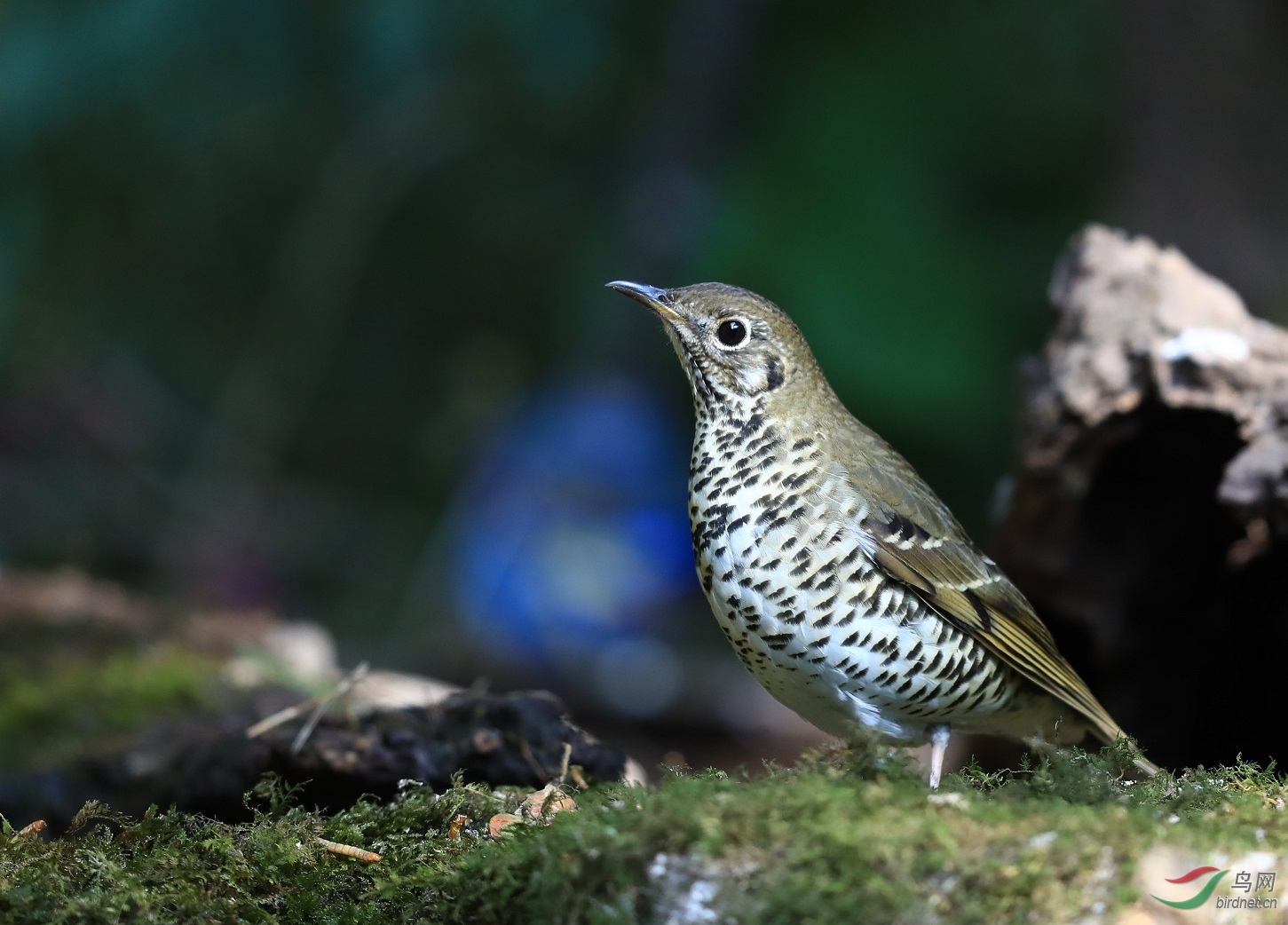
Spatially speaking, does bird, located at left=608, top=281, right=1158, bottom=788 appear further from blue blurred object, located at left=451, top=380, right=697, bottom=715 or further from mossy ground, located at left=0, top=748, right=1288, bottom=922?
blue blurred object, located at left=451, top=380, right=697, bottom=715

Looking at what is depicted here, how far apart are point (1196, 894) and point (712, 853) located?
2.87 feet

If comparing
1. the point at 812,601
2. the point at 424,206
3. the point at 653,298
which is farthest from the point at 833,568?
the point at 424,206

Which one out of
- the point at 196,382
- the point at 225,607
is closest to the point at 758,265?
the point at 225,607

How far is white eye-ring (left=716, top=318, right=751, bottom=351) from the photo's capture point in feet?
12.3

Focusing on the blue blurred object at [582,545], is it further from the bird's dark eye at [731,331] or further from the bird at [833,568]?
the bird's dark eye at [731,331]

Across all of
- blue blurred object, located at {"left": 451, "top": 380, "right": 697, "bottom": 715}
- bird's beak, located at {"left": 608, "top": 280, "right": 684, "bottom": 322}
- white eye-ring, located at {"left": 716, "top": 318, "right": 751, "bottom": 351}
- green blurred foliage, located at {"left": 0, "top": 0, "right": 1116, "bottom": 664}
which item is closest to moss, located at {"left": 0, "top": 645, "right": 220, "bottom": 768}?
bird's beak, located at {"left": 608, "top": 280, "right": 684, "bottom": 322}

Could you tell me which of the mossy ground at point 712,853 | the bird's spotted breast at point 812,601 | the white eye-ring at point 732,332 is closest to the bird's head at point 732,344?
the white eye-ring at point 732,332

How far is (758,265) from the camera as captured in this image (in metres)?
8.80

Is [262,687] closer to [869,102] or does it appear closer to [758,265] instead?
[758,265]

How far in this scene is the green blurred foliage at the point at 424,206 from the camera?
886 cm

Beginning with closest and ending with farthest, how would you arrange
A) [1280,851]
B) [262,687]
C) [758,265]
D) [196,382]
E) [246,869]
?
[1280,851]
[246,869]
[262,687]
[758,265]
[196,382]

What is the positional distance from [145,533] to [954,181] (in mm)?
6773

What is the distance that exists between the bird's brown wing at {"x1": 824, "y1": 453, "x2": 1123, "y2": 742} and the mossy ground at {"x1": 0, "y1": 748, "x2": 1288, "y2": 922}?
63cm

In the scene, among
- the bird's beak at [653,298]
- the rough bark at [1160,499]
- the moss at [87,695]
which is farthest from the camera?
the moss at [87,695]
